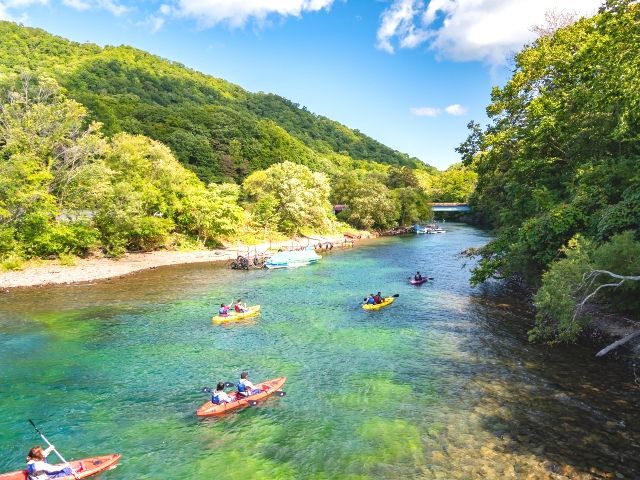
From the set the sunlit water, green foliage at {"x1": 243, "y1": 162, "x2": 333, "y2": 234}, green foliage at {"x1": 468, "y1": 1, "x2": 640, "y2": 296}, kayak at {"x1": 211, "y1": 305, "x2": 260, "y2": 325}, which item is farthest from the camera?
green foliage at {"x1": 243, "y1": 162, "x2": 333, "y2": 234}

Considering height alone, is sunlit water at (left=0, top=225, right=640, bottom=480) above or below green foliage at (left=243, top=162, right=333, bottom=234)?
below

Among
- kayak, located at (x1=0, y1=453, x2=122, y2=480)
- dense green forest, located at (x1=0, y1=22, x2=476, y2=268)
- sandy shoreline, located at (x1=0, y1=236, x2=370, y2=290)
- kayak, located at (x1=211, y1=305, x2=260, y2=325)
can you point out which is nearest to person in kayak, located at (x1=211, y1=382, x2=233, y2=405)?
kayak, located at (x1=0, y1=453, x2=122, y2=480)

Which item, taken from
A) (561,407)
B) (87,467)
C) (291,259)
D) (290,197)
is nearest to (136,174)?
(291,259)

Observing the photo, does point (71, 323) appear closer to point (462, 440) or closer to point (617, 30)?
point (462, 440)

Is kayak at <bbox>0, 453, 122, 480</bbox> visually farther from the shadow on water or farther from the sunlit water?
the shadow on water

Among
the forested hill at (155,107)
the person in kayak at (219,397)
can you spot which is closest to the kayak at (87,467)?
the person in kayak at (219,397)

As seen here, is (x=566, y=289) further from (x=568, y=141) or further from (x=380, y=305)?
(x=568, y=141)
